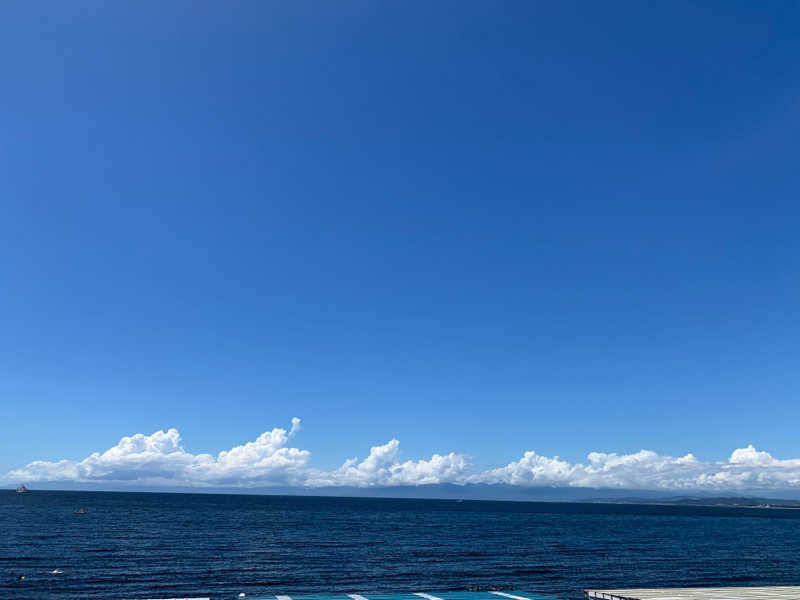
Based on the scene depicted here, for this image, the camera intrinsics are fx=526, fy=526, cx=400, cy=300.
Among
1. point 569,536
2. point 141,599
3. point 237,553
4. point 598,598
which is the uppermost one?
point 598,598

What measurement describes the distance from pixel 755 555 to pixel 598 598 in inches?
4044

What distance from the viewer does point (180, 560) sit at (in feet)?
256

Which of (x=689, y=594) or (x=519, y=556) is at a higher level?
(x=689, y=594)

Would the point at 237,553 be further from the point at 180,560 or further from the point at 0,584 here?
the point at 0,584

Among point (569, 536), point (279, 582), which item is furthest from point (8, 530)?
point (569, 536)

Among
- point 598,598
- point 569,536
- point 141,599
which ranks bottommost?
point 569,536

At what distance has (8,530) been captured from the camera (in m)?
117

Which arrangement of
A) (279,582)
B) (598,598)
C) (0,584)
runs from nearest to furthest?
(598,598), (0,584), (279,582)

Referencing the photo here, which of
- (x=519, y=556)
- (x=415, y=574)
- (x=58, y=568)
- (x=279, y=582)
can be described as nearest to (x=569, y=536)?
(x=519, y=556)

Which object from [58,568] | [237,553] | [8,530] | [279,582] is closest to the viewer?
[279,582]

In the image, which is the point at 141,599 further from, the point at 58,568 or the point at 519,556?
the point at 519,556

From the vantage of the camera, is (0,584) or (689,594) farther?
(0,584)

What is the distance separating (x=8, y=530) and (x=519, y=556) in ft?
366

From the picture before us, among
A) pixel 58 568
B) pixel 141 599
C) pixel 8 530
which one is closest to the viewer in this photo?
pixel 141 599
